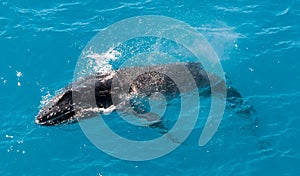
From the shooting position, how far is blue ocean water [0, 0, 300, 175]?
2238 centimetres

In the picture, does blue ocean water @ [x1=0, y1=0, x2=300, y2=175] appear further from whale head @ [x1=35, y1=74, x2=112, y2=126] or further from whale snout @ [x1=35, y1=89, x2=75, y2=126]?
whale head @ [x1=35, y1=74, x2=112, y2=126]

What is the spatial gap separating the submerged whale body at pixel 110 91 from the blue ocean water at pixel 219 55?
81 centimetres

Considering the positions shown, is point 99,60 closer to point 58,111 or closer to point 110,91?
point 110,91

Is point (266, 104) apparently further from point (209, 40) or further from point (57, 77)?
point (57, 77)

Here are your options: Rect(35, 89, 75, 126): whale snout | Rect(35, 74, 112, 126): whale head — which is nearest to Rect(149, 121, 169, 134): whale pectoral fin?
Rect(35, 74, 112, 126): whale head

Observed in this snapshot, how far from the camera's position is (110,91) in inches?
993

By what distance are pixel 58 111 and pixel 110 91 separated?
10.4 feet

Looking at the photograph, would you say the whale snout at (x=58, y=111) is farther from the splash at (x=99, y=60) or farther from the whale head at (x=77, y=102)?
the splash at (x=99, y=60)

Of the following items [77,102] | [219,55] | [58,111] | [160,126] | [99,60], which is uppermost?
[219,55]

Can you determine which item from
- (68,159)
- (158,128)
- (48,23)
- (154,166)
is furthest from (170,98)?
(48,23)

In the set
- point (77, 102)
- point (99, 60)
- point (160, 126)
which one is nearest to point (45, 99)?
point (77, 102)

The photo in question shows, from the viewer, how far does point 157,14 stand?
103 feet

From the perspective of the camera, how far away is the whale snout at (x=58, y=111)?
23719 millimetres

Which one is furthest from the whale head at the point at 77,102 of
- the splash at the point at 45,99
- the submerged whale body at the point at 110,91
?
the splash at the point at 45,99
